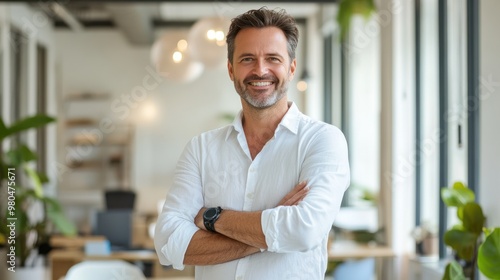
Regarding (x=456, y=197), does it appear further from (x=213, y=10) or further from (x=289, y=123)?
(x=213, y=10)

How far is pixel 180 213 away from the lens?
2.14m

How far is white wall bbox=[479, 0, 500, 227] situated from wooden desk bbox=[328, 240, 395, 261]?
167 cm

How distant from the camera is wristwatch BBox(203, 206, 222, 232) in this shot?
2045 millimetres

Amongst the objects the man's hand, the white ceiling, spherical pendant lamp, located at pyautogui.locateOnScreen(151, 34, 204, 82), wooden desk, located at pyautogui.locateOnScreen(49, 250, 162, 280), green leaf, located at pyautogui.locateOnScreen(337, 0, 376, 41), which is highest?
the white ceiling

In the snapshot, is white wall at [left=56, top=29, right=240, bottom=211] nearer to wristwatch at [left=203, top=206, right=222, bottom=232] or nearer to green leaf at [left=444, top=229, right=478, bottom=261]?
green leaf at [left=444, top=229, right=478, bottom=261]

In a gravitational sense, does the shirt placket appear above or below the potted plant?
above

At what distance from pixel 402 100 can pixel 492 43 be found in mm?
2249

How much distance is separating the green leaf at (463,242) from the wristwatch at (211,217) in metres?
2.39

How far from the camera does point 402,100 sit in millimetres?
6652

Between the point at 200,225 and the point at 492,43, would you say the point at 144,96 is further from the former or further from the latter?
the point at 200,225

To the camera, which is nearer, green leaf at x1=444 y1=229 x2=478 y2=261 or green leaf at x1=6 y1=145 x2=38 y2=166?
green leaf at x1=444 y1=229 x2=478 y2=261

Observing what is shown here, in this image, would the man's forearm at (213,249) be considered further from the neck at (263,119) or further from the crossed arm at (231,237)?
the neck at (263,119)

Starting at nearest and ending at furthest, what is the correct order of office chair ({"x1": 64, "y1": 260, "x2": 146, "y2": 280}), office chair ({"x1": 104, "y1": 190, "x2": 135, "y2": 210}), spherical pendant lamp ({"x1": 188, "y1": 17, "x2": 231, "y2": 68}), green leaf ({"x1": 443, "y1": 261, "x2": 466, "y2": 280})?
office chair ({"x1": 64, "y1": 260, "x2": 146, "y2": 280})
green leaf ({"x1": 443, "y1": 261, "x2": 466, "y2": 280})
spherical pendant lamp ({"x1": 188, "y1": 17, "x2": 231, "y2": 68})
office chair ({"x1": 104, "y1": 190, "x2": 135, "y2": 210})

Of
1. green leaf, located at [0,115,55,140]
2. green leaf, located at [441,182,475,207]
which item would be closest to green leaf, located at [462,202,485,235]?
green leaf, located at [441,182,475,207]
